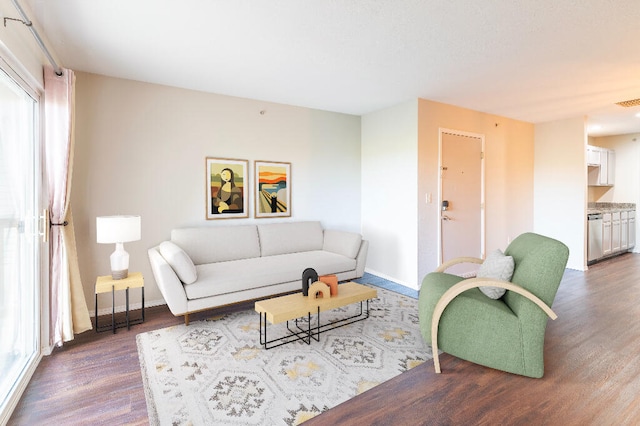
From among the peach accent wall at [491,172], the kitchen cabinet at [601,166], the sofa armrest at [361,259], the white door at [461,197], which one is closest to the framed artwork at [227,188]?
the sofa armrest at [361,259]

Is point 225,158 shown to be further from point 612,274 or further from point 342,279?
point 612,274

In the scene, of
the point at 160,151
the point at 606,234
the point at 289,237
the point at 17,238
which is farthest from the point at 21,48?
the point at 606,234

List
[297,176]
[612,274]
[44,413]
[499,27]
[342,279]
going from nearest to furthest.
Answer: [44,413]
[499,27]
[342,279]
[297,176]
[612,274]

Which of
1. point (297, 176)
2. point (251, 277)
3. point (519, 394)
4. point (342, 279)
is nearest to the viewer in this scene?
point (519, 394)

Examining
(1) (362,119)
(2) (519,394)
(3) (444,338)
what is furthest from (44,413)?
(1) (362,119)

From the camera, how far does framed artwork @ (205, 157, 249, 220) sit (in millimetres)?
3939

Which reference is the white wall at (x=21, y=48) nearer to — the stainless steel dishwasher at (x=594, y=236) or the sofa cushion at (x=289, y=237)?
the sofa cushion at (x=289, y=237)

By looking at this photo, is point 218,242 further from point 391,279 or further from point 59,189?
point 391,279

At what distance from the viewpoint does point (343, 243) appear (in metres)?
4.23

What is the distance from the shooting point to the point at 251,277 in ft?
10.7

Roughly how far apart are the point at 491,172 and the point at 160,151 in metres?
4.56

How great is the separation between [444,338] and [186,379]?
181cm

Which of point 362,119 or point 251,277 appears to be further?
point 362,119

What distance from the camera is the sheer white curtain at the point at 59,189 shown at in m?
2.56
